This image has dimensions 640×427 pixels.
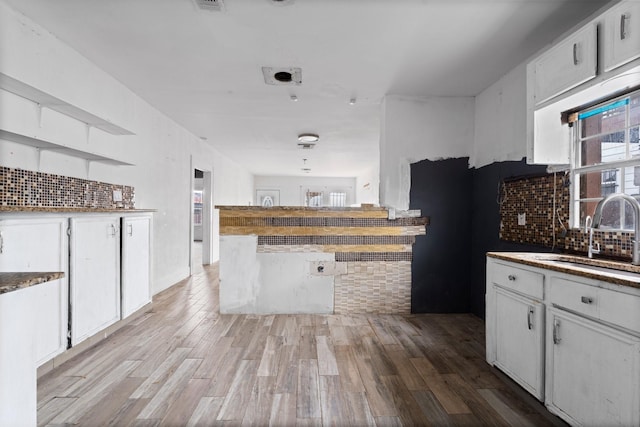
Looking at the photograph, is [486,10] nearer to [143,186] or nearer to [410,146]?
[410,146]

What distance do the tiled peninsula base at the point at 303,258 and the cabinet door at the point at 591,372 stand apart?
1953 millimetres

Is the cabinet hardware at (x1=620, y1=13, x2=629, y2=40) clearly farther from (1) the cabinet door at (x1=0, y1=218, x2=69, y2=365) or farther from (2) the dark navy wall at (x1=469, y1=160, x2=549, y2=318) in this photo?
(1) the cabinet door at (x1=0, y1=218, x2=69, y2=365)

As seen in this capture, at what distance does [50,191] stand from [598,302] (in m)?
3.60

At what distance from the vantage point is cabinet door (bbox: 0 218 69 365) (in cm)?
187

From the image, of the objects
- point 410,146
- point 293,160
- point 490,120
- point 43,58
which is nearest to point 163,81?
point 43,58

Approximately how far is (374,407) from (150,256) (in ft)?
8.64

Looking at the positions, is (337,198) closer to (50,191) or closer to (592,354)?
(50,191)

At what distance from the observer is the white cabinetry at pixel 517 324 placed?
1842mm

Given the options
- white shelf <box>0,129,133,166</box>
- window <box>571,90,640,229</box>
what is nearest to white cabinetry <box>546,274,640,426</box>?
window <box>571,90,640,229</box>

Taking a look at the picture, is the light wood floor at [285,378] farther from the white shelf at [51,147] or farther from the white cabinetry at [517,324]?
the white shelf at [51,147]

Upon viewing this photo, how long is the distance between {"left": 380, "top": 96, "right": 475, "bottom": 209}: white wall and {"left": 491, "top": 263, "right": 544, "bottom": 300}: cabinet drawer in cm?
156

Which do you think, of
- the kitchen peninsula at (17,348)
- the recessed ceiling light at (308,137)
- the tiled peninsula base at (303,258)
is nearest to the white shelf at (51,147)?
the tiled peninsula base at (303,258)

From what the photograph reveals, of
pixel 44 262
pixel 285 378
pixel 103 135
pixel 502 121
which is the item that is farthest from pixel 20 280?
pixel 502 121

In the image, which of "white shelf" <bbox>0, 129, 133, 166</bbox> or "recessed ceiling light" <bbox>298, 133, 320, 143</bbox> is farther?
"recessed ceiling light" <bbox>298, 133, 320, 143</bbox>
